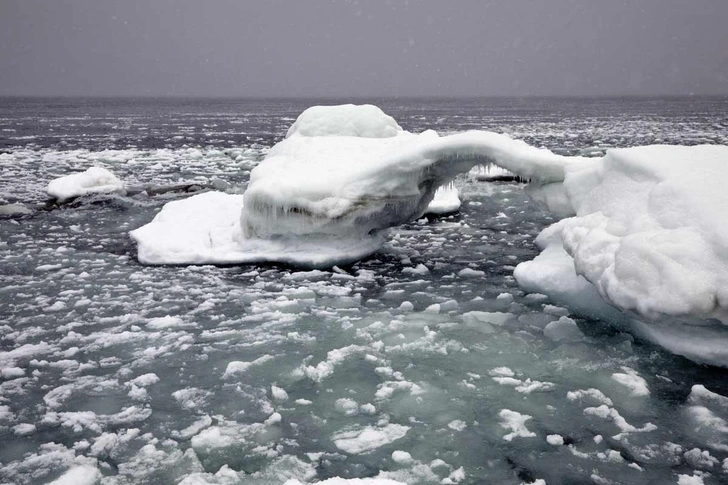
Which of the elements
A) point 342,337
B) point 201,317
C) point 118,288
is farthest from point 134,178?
point 342,337

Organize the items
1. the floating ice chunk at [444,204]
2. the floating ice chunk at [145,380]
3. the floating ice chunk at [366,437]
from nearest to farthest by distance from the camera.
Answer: the floating ice chunk at [366,437], the floating ice chunk at [145,380], the floating ice chunk at [444,204]

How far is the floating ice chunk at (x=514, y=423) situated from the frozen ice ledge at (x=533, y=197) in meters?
1.44

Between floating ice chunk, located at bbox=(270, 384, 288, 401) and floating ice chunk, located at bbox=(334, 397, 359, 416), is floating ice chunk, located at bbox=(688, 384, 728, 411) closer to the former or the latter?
floating ice chunk, located at bbox=(334, 397, 359, 416)

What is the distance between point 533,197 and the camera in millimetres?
7797

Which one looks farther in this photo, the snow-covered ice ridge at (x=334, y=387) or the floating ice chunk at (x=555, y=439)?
the floating ice chunk at (x=555, y=439)

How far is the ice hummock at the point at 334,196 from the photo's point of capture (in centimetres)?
749

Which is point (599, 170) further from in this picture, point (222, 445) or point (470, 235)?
point (222, 445)

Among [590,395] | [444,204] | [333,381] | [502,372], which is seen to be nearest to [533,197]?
[502,372]

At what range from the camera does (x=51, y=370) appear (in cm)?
496

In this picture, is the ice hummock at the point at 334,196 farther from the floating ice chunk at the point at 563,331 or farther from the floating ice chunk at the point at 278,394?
the floating ice chunk at the point at 278,394

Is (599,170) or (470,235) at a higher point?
(599,170)

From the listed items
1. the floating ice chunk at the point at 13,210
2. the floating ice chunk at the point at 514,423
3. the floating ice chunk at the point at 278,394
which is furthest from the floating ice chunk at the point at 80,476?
the floating ice chunk at the point at 13,210

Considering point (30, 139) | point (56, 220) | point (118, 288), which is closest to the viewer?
point (118, 288)

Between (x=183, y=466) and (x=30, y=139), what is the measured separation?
114 feet
